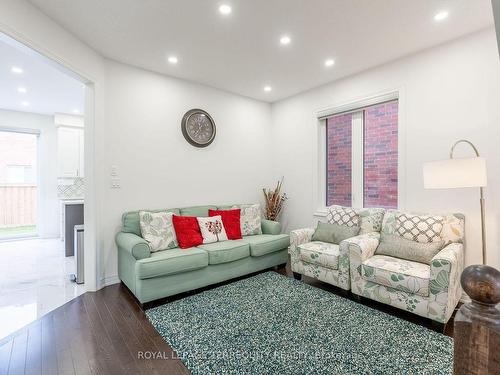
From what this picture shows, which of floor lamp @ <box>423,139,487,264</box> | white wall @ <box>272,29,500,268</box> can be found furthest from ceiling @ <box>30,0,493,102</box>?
floor lamp @ <box>423,139,487,264</box>

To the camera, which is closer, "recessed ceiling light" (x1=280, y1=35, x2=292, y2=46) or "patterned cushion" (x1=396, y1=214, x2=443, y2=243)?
"patterned cushion" (x1=396, y1=214, x2=443, y2=243)

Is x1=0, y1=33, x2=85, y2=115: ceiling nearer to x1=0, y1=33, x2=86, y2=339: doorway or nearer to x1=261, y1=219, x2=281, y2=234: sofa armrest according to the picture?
x1=0, y1=33, x2=86, y2=339: doorway

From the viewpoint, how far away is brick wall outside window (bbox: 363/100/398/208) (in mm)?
3473

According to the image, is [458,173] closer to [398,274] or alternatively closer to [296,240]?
[398,274]

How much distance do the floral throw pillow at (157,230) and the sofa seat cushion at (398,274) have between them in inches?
85.1

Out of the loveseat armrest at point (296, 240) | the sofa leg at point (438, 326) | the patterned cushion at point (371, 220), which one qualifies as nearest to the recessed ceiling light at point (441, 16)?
the patterned cushion at point (371, 220)

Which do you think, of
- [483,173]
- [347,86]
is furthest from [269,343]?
[347,86]

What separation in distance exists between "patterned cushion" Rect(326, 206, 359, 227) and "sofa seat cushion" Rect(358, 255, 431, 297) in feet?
2.18

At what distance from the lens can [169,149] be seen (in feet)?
12.2

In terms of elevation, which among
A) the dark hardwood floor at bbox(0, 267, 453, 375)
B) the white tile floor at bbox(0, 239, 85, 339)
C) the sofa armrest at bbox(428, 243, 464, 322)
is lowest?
the dark hardwood floor at bbox(0, 267, 453, 375)

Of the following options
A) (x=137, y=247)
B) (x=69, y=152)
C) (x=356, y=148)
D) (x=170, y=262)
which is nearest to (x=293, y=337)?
(x=170, y=262)

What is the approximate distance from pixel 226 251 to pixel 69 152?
4655mm

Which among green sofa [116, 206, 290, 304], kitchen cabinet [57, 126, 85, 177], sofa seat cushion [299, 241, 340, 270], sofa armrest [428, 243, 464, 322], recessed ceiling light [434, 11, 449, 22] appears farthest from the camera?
kitchen cabinet [57, 126, 85, 177]

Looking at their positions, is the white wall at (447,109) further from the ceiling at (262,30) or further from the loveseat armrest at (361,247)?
the loveseat armrest at (361,247)
